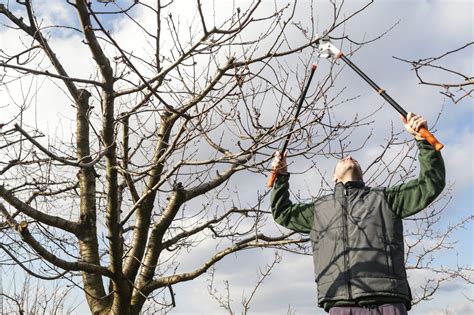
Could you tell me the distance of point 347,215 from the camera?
320 centimetres

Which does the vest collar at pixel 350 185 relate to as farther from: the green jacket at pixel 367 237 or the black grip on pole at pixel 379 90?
the black grip on pole at pixel 379 90

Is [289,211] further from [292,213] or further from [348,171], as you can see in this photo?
[348,171]

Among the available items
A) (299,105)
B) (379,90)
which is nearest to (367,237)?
(379,90)

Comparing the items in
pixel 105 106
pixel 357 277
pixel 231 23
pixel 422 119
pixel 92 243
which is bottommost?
pixel 357 277

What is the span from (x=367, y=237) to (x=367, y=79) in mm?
1124

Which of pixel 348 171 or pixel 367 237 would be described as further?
pixel 348 171

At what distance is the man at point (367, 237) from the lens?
117 inches

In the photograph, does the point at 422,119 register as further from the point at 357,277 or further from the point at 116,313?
the point at 116,313

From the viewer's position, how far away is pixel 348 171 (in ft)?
11.0

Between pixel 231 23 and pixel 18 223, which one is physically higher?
pixel 231 23

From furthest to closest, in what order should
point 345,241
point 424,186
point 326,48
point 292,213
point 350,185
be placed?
point 326,48 → point 292,213 → point 350,185 → point 345,241 → point 424,186

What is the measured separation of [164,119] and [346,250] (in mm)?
3037

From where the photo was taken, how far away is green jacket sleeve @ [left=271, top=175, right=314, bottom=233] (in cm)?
349

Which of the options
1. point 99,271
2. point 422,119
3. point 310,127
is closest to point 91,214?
point 99,271
